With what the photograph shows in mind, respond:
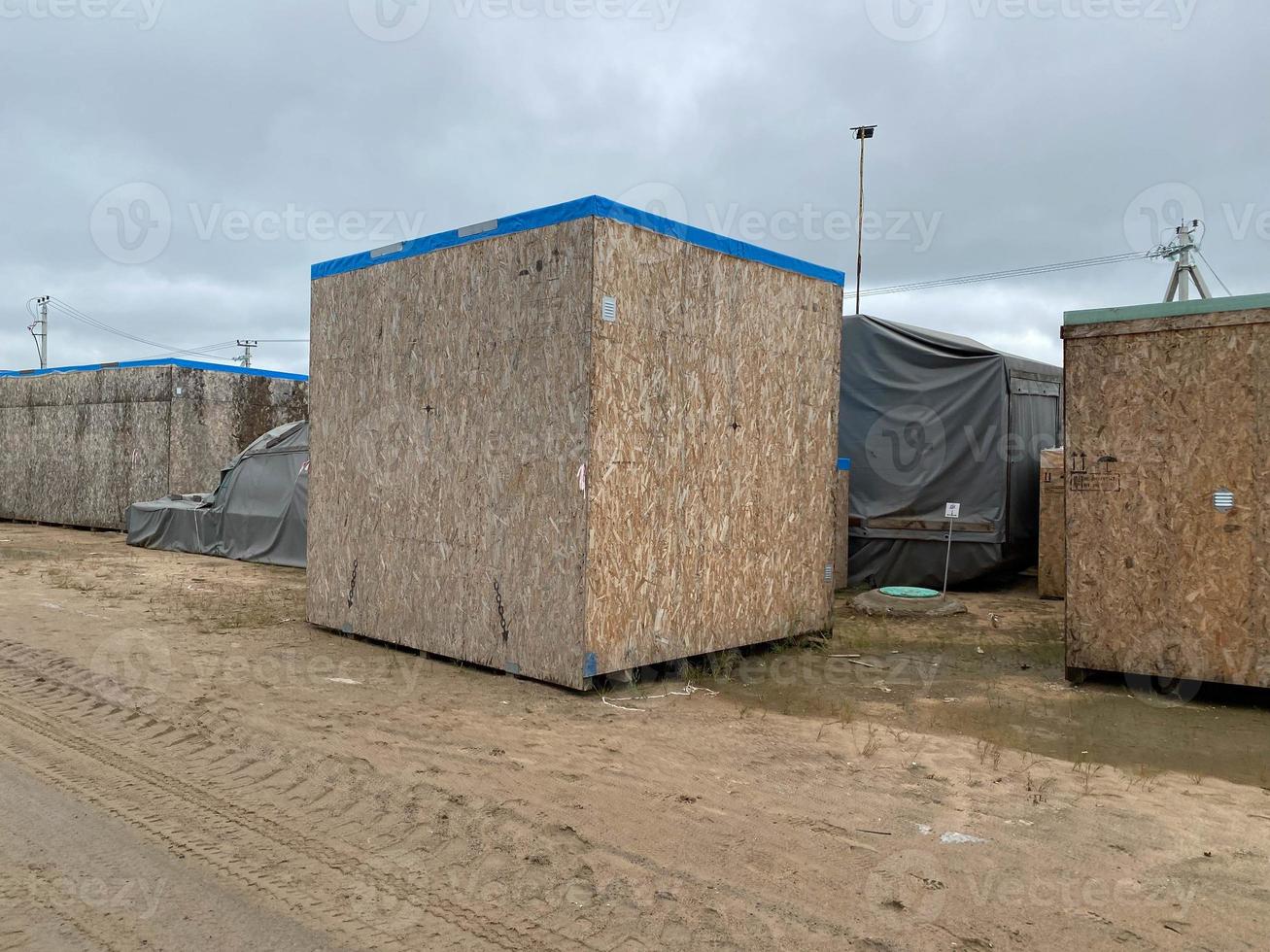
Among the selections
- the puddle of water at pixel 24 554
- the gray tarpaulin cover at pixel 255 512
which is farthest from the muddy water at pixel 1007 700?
the puddle of water at pixel 24 554

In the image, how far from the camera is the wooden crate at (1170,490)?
20.5 feet

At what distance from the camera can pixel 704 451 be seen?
23.7 ft

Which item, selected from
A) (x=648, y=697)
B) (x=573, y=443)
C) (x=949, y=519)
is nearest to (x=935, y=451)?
(x=949, y=519)

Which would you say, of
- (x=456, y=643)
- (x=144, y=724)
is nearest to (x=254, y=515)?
(x=456, y=643)

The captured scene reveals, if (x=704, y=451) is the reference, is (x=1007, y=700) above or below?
below

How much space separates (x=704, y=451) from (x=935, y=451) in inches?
238

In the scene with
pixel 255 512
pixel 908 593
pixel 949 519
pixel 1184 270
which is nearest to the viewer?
pixel 908 593

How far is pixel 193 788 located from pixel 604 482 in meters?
3.03

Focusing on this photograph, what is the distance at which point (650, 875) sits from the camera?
3.61m

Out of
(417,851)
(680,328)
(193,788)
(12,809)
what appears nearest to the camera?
(417,851)

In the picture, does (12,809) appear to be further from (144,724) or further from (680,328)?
(680,328)

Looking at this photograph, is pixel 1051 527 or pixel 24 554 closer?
pixel 1051 527

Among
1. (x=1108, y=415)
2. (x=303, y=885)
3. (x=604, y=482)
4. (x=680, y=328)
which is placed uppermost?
(x=680, y=328)

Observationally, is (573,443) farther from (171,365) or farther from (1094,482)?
(171,365)
